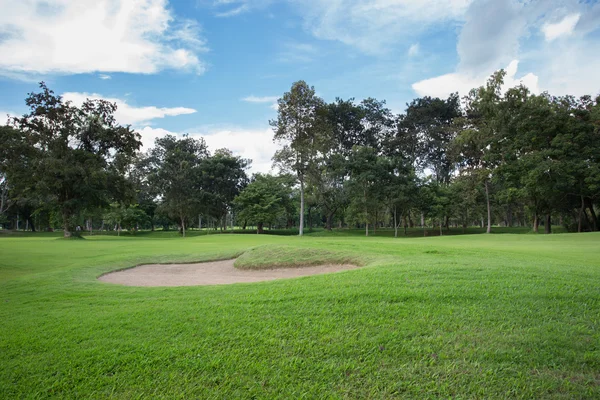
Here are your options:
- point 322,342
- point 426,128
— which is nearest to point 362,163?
point 426,128

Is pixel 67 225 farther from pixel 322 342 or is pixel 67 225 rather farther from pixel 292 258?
pixel 322 342

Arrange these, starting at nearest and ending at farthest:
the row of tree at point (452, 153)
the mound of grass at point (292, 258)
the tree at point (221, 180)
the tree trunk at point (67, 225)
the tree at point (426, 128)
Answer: the mound of grass at point (292, 258) < the row of tree at point (452, 153) < the tree trunk at point (67, 225) < the tree at point (426, 128) < the tree at point (221, 180)

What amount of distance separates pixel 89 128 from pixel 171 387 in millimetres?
43539

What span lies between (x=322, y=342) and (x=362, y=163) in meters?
41.4

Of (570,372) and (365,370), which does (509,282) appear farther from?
(365,370)

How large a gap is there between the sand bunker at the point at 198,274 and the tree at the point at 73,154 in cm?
2615

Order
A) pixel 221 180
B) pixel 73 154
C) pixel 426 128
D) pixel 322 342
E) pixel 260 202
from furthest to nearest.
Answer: pixel 221 180
pixel 260 202
pixel 426 128
pixel 73 154
pixel 322 342

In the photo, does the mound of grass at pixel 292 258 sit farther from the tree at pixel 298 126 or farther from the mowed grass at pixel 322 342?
the tree at pixel 298 126

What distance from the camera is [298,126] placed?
4197cm

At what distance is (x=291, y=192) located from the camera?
64.1 m

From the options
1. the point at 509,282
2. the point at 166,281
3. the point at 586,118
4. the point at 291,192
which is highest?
the point at 586,118

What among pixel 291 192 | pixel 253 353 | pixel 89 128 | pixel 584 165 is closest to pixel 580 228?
pixel 584 165

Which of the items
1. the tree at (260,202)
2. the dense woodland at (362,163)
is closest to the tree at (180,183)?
the dense woodland at (362,163)

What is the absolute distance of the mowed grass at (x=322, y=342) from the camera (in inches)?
137
